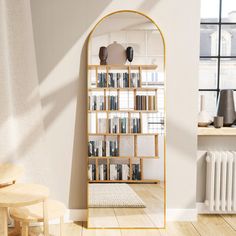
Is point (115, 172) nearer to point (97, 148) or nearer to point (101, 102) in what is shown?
point (97, 148)

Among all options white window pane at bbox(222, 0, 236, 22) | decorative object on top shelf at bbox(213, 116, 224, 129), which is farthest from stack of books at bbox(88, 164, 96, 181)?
white window pane at bbox(222, 0, 236, 22)

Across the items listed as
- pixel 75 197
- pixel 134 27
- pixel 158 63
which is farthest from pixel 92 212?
pixel 134 27

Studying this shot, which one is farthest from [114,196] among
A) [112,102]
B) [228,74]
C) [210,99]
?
[228,74]

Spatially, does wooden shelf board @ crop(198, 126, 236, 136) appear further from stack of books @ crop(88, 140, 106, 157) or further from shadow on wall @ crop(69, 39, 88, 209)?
shadow on wall @ crop(69, 39, 88, 209)

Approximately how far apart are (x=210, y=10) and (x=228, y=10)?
17cm

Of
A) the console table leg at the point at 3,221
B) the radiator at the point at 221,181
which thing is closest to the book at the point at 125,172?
the radiator at the point at 221,181

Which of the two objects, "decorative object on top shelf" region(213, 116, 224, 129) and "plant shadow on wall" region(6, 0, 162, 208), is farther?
"decorative object on top shelf" region(213, 116, 224, 129)

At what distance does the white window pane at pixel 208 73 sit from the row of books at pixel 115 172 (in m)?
1.18

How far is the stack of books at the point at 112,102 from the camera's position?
2.98 metres

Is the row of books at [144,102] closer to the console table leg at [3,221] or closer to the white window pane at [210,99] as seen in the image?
the white window pane at [210,99]

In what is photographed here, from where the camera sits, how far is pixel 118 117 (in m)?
3.00

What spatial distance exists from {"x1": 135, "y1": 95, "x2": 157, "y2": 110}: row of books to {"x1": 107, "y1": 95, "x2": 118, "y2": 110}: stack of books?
166mm

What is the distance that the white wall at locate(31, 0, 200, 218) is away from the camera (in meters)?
3.00

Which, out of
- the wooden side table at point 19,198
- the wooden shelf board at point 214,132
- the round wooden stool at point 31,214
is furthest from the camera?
the wooden shelf board at point 214,132
